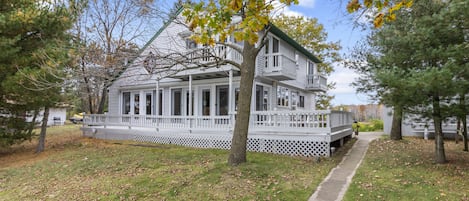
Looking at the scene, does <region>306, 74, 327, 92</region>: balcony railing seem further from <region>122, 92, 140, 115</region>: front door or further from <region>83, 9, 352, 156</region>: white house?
<region>122, 92, 140, 115</region>: front door

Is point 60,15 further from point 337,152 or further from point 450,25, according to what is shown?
point 450,25

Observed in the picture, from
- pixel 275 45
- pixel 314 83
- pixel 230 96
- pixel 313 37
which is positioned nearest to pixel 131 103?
pixel 230 96

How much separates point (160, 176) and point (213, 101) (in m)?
7.71

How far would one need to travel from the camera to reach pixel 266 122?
11336 millimetres

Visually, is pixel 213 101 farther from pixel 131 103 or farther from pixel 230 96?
pixel 131 103

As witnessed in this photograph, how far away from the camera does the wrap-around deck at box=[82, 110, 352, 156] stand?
1024 cm

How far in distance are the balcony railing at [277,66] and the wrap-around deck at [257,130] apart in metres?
2.59

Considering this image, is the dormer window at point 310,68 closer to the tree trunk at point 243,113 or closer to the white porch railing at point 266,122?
the white porch railing at point 266,122

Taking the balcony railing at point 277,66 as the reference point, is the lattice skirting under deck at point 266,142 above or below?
below

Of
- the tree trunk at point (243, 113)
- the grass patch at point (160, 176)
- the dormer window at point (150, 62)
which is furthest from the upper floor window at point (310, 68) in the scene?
the dormer window at point (150, 62)

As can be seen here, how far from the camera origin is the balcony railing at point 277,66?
1371 centimetres

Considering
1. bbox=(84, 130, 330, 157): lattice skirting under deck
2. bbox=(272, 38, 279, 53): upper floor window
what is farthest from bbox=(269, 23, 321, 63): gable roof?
bbox=(84, 130, 330, 157): lattice skirting under deck

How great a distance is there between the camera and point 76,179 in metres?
8.09

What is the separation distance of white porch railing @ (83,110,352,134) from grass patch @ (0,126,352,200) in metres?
1.17
